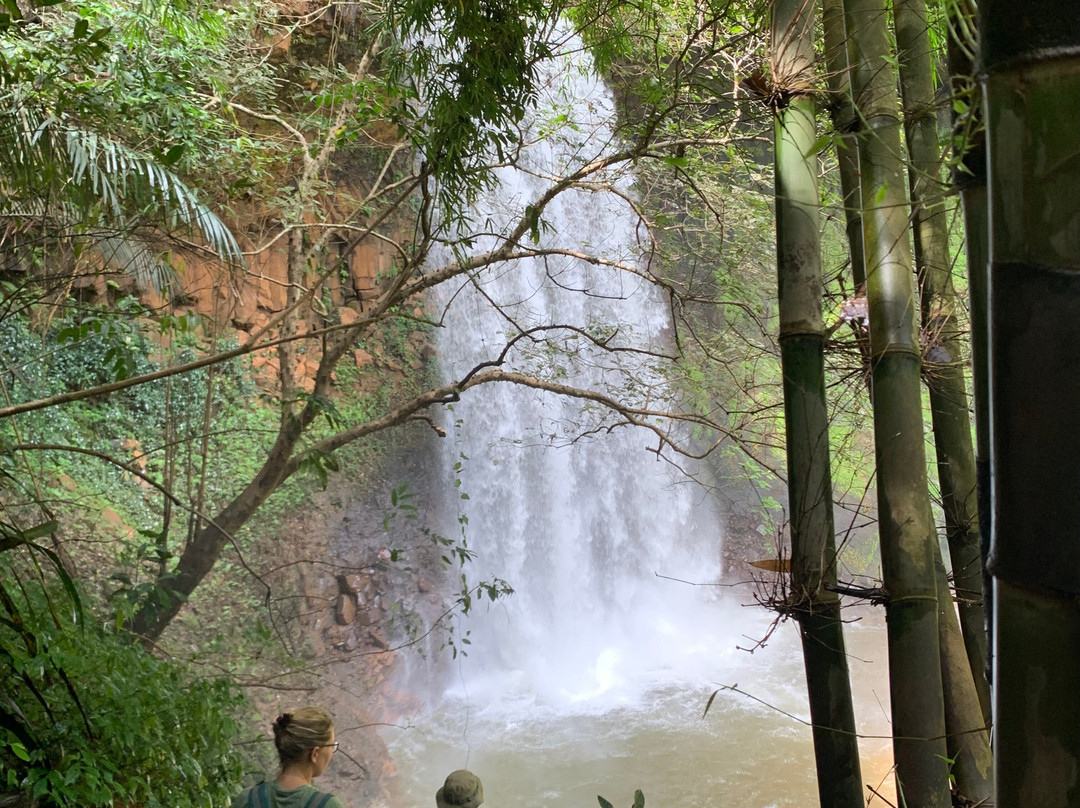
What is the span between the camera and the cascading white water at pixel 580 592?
7.25 metres

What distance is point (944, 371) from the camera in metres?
2.48

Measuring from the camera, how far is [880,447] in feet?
6.50

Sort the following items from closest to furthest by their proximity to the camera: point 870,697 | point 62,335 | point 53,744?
point 53,744, point 62,335, point 870,697

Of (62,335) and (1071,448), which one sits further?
(62,335)

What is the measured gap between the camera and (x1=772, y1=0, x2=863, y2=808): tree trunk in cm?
194

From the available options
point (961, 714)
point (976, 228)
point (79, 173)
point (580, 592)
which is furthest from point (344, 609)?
point (976, 228)

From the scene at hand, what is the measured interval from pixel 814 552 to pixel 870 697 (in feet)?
25.6

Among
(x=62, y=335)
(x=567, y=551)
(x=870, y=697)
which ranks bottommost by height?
(x=870, y=697)

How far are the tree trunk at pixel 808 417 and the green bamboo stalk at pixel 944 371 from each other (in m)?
0.50

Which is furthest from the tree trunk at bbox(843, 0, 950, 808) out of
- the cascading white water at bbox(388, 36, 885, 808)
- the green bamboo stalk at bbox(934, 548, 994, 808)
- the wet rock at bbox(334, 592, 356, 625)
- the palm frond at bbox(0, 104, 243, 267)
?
the wet rock at bbox(334, 592, 356, 625)

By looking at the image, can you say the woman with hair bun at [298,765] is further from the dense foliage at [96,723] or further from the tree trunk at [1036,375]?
the tree trunk at [1036,375]

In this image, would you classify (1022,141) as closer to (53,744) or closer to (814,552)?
(814,552)

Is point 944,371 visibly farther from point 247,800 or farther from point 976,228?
point 247,800

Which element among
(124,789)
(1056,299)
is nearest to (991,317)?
(1056,299)
